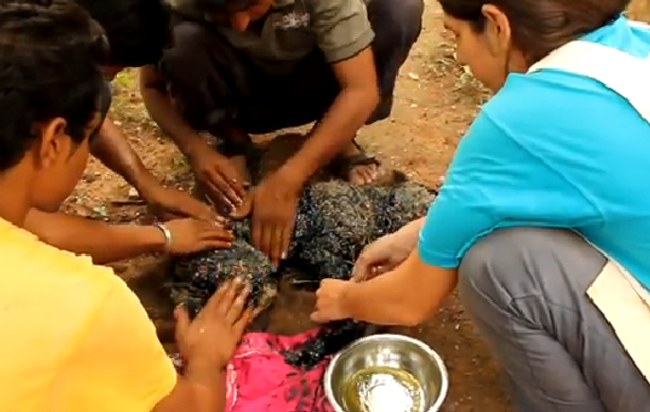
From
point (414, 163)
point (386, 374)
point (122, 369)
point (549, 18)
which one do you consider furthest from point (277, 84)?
point (122, 369)

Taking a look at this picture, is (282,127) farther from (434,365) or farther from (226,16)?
(434,365)

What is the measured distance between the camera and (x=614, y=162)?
154cm

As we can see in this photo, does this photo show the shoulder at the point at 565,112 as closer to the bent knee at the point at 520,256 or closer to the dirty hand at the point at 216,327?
the bent knee at the point at 520,256

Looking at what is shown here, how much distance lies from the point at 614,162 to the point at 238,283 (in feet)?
3.38

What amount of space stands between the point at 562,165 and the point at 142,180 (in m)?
1.31

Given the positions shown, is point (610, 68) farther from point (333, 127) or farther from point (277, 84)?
point (277, 84)

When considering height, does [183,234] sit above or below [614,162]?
below

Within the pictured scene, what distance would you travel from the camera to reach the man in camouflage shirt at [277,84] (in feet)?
7.79

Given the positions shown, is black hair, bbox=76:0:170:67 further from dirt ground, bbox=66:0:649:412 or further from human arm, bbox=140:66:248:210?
dirt ground, bbox=66:0:649:412

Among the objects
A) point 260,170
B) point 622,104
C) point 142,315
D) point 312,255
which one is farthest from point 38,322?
point 260,170

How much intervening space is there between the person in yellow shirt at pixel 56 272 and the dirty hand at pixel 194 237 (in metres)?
0.63

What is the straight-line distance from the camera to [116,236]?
227 centimetres

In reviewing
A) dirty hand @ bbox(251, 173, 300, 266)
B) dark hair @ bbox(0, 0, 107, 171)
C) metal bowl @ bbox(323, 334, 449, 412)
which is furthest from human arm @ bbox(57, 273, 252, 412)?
dirty hand @ bbox(251, 173, 300, 266)

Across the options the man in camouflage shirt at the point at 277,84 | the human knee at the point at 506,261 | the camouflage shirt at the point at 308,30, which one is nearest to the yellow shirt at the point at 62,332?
the human knee at the point at 506,261
